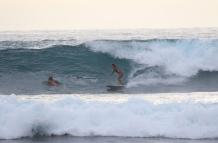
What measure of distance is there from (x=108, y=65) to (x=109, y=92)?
5.17 meters

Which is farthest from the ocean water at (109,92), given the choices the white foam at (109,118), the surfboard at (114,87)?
the surfboard at (114,87)

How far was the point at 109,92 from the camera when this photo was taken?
16172 millimetres

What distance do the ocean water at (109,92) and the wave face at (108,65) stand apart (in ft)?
0.10

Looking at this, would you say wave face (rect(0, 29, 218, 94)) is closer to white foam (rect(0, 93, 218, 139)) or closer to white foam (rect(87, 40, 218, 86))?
white foam (rect(87, 40, 218, 86))

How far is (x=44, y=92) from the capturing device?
1602cm

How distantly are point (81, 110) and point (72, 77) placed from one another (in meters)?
8.52

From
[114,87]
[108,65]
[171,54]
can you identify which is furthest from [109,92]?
[171,54]

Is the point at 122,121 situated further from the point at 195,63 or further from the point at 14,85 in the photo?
the point at 195,63

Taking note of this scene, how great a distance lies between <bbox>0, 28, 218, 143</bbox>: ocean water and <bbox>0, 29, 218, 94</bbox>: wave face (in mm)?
31

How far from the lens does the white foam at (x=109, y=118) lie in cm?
1023

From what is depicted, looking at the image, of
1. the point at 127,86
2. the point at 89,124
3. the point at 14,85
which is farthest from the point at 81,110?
the point at 14,85

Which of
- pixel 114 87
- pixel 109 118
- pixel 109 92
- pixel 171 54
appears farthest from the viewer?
pixel 171 54

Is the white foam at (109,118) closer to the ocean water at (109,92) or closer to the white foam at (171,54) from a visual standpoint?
the ocean water at (109,92)

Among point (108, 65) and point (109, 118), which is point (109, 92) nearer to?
point (108, 65)
